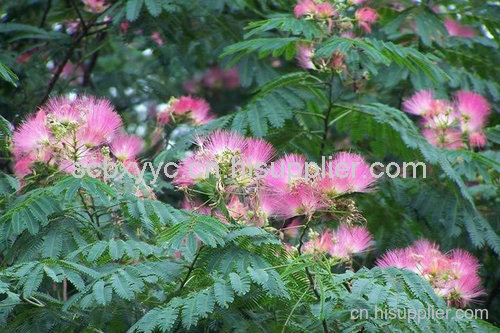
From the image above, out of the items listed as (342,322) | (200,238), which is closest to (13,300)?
(200,238)

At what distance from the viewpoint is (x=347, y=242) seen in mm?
4594

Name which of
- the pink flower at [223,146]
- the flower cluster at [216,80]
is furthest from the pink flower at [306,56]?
the flower cluster at [216,80]

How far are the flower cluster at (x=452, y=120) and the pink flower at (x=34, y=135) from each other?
269cm

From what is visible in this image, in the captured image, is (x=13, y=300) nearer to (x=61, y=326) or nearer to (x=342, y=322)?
(x=61, y=326)

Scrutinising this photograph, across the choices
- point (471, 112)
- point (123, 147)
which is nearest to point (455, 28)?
point (471, 112)

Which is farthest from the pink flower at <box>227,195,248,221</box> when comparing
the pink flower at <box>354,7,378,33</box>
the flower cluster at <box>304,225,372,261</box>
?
the pink flower at <box>354,7,378,33</box>

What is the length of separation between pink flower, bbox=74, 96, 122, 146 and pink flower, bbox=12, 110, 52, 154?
18cm

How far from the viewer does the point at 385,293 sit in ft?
12.8

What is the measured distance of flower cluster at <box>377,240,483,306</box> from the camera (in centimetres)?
462

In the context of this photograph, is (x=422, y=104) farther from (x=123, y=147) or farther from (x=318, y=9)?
(x=123, y=147)

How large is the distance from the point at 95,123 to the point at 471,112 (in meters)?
2.82

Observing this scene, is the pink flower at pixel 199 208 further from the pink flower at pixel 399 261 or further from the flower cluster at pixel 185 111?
the flower cluster at pixel 185 111

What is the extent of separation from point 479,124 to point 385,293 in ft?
8.88

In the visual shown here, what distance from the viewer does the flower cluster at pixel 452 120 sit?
6270 millimetres
